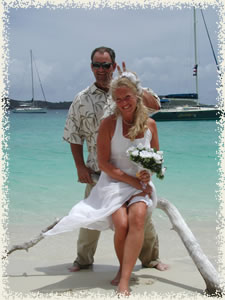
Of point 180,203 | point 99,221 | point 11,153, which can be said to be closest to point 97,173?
point 99,221

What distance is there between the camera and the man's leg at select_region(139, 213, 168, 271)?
462 cm

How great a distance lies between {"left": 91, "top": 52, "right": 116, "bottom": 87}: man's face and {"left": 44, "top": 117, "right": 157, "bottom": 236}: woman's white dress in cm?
60

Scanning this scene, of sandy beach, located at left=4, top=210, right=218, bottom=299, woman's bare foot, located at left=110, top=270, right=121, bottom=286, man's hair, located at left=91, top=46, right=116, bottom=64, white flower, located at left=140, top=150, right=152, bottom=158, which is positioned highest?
man's hair, located at left=91, top=46, right=116, bottom=64

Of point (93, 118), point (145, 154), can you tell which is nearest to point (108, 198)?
point (145, 154)

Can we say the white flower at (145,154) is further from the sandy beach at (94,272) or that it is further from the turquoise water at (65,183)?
the turquoise water at (65,183)

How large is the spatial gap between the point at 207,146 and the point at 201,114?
15.8m

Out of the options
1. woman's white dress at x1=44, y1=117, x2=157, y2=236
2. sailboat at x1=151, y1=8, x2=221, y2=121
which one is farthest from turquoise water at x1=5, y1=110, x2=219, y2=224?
sailboat at x1=151, y1=8, x2=221, y2=121

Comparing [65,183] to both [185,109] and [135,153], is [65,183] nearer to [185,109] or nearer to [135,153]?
[135,153]

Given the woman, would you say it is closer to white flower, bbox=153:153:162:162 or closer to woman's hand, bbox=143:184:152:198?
woman's hand, bbox=143:184:152:198

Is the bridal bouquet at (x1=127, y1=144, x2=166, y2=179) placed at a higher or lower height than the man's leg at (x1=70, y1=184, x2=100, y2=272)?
higher

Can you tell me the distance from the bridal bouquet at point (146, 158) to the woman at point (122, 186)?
9cm

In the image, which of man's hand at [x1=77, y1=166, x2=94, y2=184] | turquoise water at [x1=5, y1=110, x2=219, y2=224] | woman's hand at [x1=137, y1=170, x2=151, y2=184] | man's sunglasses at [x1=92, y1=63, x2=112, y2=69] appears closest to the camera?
woman's hand at [x1=137, y1=170, x2=151, y2=184]

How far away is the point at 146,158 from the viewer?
3686mm

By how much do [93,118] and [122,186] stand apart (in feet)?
2.97
